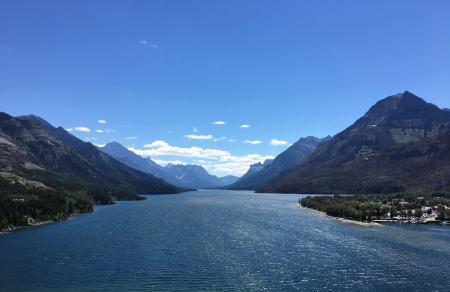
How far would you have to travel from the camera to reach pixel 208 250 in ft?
319

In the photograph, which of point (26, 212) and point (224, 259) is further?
point (26, 212)

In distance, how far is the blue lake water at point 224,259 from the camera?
68.0 metres

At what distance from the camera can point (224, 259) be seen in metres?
86.6

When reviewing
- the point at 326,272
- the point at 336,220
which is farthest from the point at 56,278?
the point at 336,220

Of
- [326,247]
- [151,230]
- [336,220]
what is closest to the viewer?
[326,247]

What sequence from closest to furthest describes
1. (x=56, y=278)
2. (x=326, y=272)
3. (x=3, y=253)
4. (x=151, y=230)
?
(x=56, y=278)
(x=326, y=272)
(x=3, y=253)
(x=151, y=230)

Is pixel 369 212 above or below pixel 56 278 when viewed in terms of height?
above

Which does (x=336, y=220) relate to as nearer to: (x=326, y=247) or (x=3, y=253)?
(x=326, y=247)

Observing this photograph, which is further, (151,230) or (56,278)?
(151,230)

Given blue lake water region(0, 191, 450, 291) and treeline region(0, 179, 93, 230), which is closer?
blue lake water region(0, 191, 450, 291)

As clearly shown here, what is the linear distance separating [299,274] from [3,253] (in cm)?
7928

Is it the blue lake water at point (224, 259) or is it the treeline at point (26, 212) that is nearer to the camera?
the blue lake water at point (224, 259)

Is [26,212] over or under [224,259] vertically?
over

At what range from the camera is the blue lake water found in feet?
223
